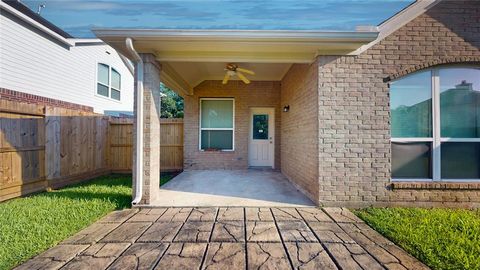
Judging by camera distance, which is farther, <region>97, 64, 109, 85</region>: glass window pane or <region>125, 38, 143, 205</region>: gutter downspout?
<region>97, 64, 109, 85</region>: glass window pane

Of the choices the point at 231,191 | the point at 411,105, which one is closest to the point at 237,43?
the point at 231,191

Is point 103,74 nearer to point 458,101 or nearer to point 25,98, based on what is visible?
point 25,98

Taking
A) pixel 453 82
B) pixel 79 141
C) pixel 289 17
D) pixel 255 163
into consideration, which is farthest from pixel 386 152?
pixel 79 141

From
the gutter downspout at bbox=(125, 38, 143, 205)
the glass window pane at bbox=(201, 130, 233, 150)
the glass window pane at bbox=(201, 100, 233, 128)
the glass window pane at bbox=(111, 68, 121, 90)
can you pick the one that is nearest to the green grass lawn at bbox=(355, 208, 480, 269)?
the gutter downspout at bbox=(125, 38, 143, 205)

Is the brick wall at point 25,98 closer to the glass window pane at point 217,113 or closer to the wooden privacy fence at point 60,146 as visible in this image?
the wooden privacy fence at point 60,146

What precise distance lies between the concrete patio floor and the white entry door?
47.0 inches

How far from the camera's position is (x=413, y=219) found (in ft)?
11.3

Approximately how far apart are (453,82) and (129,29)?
5702mm

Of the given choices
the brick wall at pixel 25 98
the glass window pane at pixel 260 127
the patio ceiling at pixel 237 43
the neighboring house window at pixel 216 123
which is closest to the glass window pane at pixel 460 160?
the patio ceiling at pixel 237 43

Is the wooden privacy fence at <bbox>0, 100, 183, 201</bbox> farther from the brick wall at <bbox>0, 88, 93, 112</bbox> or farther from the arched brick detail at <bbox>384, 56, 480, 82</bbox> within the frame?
the arched brick detail at <bbox>384, 56, 480, 82</bbox>

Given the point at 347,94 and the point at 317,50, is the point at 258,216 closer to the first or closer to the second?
the point at 347,94

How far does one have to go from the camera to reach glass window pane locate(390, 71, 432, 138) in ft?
13.7

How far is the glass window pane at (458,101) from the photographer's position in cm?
416

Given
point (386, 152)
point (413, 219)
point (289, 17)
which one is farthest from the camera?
point (289, 17)
